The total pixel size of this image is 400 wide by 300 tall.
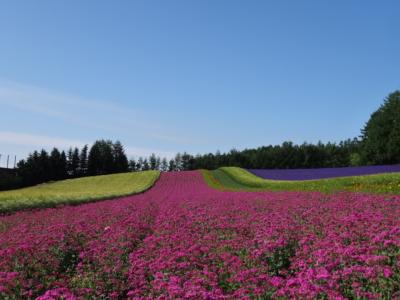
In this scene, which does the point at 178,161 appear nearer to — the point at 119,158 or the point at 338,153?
the point at 119,158

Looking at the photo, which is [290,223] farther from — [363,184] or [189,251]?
[363,184]

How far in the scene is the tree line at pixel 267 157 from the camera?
232 ft

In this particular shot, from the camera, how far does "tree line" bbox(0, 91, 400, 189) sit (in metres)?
70.8

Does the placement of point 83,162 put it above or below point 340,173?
above

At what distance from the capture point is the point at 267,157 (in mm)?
110812

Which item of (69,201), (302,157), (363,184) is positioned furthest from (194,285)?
(302,157)

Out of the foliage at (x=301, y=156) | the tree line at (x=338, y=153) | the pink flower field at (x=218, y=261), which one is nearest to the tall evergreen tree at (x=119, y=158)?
the tree line at (x=338, y=153)

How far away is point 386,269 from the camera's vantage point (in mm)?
5008

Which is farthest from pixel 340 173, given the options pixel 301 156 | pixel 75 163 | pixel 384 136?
pixel 75 163

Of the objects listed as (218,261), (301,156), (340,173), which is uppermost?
(301,156)

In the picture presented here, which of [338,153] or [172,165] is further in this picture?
[172,165]

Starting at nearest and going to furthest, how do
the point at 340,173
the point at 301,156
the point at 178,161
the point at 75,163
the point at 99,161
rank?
1. the point at 340,173
2. the point at 301,156
3. the point at 75,163
4. the point at 99,161
5. the point at 178,161

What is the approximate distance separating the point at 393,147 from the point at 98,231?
66.6 m

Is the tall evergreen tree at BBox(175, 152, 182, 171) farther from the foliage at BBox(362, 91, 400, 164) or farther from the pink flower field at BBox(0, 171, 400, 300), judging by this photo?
the pink flower field at BBox(0, 171, 400, 300)
